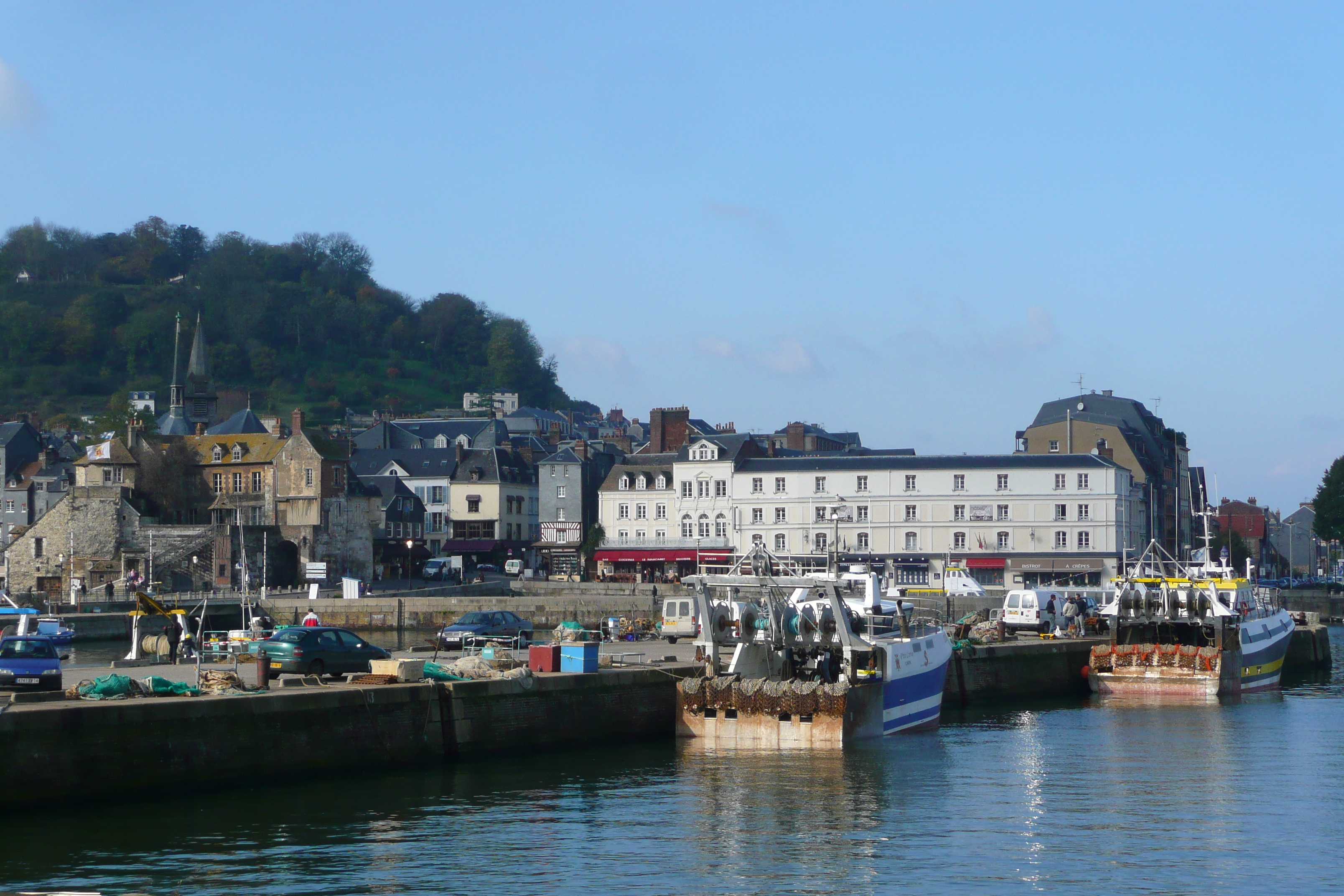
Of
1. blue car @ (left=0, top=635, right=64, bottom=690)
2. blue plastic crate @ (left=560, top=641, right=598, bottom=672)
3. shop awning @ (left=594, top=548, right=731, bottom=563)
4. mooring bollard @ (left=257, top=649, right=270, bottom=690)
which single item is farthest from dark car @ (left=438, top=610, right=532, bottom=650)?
shop awning @ (left=594, top=548, right=731, bottom=563)

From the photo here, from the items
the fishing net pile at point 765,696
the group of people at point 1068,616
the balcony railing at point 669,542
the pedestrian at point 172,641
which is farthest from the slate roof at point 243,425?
the fishing net pile at point 765,696

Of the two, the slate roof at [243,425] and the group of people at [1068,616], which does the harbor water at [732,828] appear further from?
the slate roof at [243,425]

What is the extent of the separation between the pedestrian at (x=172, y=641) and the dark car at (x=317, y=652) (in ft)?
19.6

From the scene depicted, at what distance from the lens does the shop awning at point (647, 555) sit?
98.8m

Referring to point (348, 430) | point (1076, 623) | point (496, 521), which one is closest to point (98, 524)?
point (496, 521)

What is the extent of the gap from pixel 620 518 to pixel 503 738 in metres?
72.5

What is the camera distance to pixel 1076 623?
55062mm

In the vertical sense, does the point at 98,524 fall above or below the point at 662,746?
above

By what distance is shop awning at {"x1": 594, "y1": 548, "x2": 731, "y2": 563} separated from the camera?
324 feet

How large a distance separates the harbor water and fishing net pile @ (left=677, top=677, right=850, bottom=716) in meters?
0.85

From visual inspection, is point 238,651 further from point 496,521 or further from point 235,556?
point 496,521

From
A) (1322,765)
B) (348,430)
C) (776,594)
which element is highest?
(348,430)

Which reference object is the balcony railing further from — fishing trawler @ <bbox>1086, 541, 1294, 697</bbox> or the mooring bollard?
the mooring bollard

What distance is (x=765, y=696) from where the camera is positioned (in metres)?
30.1
